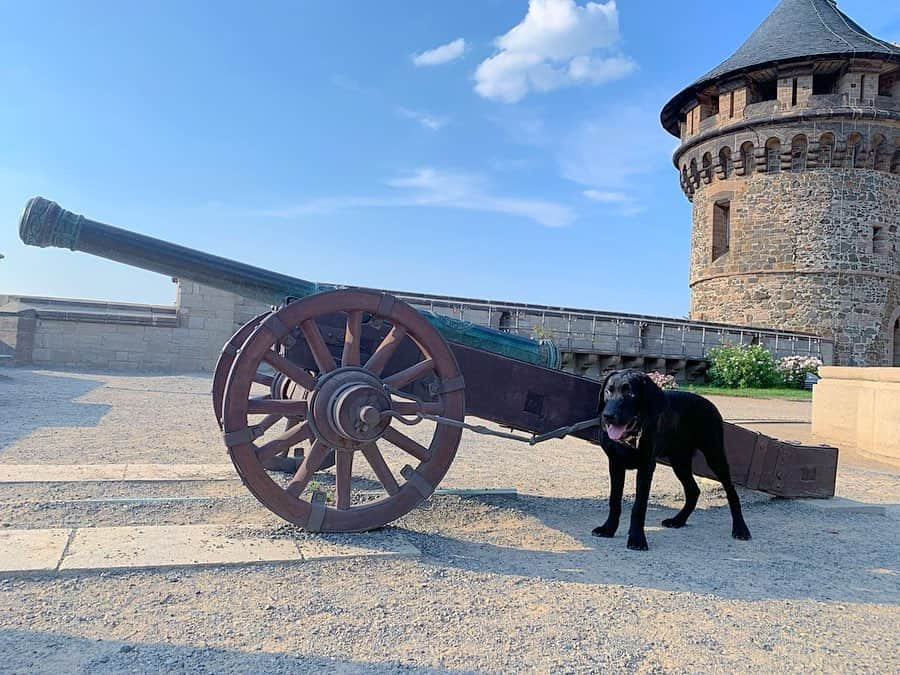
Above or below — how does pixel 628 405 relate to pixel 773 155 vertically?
below

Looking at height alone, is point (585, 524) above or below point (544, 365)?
below

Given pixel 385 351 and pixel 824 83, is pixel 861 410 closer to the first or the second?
pixel 385 351

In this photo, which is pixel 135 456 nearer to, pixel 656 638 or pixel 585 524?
pixel 585 524

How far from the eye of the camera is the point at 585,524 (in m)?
4.20

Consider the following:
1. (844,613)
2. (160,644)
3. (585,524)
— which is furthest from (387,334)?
(844,613)

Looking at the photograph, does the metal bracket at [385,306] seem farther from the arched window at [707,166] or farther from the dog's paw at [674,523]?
the arched window at [707,166]

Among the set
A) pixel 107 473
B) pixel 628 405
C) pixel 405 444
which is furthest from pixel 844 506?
pixel 107 473

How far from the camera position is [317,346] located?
3.50m

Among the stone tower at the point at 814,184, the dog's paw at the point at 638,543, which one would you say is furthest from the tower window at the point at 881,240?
the dog's paw at the point at 638,543

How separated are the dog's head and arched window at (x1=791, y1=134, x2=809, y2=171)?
75.4 ft

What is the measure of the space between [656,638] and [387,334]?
197 cm

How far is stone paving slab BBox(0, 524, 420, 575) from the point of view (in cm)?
290

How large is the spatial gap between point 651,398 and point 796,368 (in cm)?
1951

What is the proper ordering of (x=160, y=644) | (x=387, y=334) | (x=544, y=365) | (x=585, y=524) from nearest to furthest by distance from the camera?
(x=160, y=644)
(x=387, y=334)
(x=585, y=524)
(x=544, y=365)
